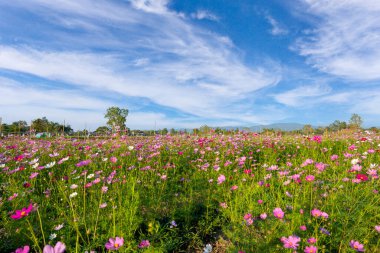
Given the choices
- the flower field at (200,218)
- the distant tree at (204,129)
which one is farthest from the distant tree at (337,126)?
the flower field at (200,218)

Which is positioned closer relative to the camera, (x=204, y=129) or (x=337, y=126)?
(x=204, y=129)

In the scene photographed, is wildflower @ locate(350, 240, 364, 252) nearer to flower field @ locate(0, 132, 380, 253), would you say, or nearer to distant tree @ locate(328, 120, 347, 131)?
flower field @ locate(0, 132, 380, 253)

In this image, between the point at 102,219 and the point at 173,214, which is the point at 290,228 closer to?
the point at 173,214

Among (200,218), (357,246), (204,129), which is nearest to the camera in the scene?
(357,246)

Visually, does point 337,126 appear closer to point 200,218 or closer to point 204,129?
point 204,129

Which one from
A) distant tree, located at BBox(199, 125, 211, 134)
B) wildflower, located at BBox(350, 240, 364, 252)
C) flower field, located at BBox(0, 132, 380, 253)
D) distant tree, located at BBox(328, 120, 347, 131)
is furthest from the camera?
distant tree, located at BBox(328, 120, 347, 131)

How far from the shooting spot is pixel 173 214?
250 centimetres

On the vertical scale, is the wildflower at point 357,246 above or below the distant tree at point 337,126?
below

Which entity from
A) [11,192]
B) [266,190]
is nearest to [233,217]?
[266,190]

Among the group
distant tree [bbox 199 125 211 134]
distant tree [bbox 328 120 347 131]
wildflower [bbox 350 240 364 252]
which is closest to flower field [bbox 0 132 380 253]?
wildflower [bbox 350 240 364 252]

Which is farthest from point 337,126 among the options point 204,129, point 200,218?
point 200,218

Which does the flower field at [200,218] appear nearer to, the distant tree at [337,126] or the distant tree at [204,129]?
the distant tree at [204,129]

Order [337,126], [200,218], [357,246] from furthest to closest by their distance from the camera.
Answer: [337,126]
[200,218]
[357,246]

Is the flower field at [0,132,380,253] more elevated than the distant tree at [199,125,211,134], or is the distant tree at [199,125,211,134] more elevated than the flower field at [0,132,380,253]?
the distant tree at [199,125,211,134]
